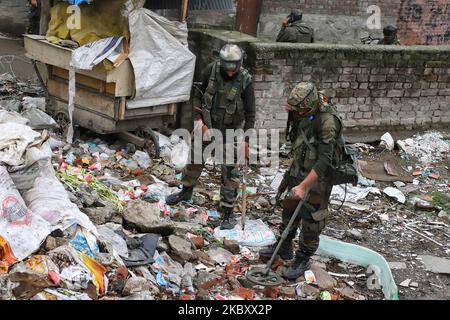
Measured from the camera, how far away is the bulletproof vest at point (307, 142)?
4562mm

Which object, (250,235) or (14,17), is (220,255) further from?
(14,17)

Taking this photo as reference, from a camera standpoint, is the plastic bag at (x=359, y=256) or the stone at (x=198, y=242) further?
the stone at (x=198, y=242)

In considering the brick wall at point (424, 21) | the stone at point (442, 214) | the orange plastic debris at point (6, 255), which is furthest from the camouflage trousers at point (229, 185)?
the brick wall at point (424, 21)

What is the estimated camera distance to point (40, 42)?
7.27 meters

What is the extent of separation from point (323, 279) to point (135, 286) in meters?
1.71

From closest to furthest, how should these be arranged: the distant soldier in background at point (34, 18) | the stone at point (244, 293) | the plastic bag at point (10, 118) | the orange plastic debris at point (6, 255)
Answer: the orange plastic debris at point (6, 255), the stone at point (244, 293), the plastic bag at point (10, 118), the distant soldier in background at point (34, 18)

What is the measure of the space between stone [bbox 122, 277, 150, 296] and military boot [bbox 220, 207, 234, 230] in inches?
64.7

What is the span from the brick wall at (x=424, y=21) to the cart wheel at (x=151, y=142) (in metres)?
8.06

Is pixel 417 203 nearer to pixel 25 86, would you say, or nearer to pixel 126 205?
pixel 126 205

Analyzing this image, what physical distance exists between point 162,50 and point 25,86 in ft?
9.15

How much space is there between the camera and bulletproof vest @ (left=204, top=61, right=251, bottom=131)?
548 cm

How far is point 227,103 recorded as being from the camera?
18.2 feet

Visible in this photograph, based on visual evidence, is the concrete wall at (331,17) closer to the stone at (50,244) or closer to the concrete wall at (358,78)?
the concrete wall at (358,78)
